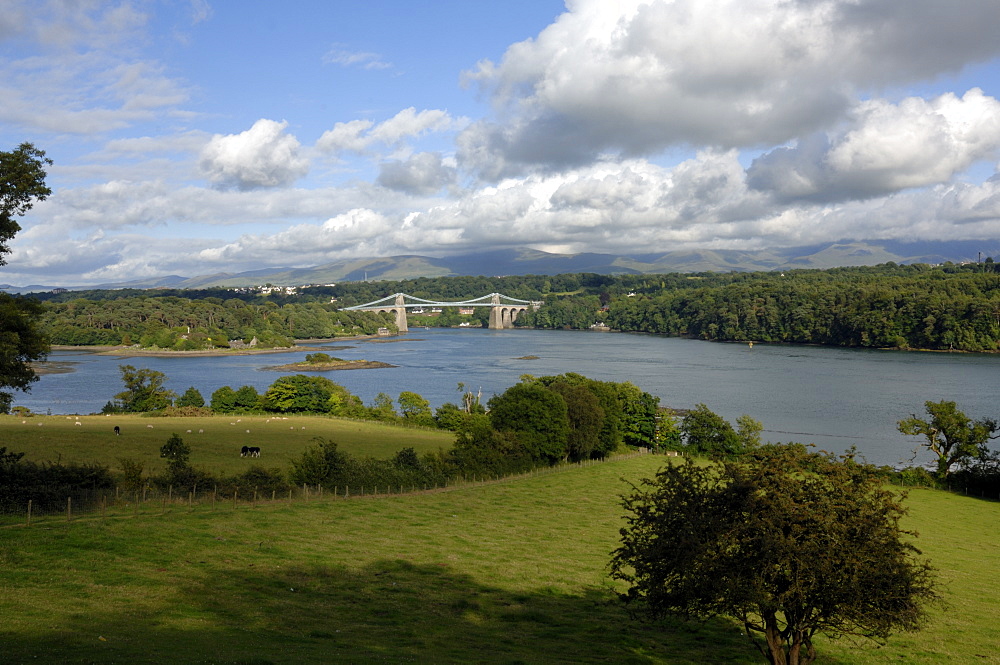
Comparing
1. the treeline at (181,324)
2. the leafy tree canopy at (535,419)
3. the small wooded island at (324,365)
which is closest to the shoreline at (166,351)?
the treeline at (181,324)

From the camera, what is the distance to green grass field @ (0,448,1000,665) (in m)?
8.48

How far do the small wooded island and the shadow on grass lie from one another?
73813 mm

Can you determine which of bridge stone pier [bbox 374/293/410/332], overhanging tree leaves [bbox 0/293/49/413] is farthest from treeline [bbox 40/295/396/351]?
overhanging tree leaves [bbox 0/293/49/413]

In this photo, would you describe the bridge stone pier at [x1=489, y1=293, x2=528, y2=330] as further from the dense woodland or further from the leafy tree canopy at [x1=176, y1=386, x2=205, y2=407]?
the leafy tree canopy at [x1=176, y1=386, x2=205, y2=407]

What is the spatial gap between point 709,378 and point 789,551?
212ft

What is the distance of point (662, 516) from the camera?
8.20 metres

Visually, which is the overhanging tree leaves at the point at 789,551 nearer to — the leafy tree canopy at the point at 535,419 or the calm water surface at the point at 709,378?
the leafy tree canopy at the point at 535,419

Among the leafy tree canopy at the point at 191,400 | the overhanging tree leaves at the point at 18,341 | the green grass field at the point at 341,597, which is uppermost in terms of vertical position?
the overhanging tree leaves at the point at 18,341

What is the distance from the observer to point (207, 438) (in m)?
33.0

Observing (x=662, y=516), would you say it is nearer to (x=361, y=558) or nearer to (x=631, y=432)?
(x=361, y=558)

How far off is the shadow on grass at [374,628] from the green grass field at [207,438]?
12293mm

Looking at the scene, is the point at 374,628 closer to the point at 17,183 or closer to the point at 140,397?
the point at 17,183

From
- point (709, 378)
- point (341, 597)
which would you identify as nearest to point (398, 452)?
point (341, 597)

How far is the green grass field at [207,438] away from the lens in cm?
2648
